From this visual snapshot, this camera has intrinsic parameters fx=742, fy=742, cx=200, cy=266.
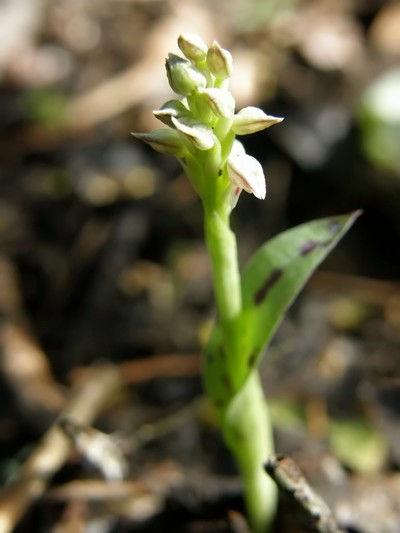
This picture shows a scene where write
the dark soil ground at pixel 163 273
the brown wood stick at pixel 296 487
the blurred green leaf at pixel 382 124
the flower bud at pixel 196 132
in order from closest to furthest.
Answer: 1. the flower bud at pixel 196 132
2. the brown wood stick at pixel 296 487
3. the dark soil ground at pixel 163 273
4. the blurred green leaf at pixel 382 124

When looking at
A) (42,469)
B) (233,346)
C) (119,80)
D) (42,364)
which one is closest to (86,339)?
(42,364)

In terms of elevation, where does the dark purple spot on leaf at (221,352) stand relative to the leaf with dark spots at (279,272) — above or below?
below

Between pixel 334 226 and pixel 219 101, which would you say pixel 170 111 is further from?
pixel 334 226

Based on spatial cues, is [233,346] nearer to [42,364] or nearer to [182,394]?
[182,394]

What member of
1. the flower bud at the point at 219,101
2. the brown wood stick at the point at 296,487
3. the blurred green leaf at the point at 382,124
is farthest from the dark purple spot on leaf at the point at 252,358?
the blurred green leaf at the point at 382,124

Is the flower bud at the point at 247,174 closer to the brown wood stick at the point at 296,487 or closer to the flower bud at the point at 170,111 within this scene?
the flower bud at the point at 170,111

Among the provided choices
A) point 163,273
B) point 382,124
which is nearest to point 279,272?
point 163,273

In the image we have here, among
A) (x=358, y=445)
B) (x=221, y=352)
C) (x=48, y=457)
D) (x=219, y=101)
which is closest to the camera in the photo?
(x=219, y=101)
